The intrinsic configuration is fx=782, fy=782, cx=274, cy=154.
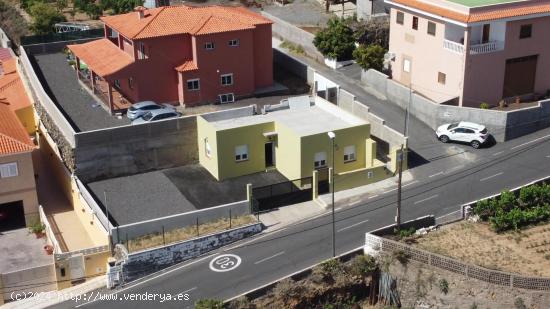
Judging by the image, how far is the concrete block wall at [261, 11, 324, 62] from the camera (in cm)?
7144

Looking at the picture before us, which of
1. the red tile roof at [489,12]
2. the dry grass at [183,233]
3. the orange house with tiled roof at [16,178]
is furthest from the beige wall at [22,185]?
the red tile roof at [489,12]

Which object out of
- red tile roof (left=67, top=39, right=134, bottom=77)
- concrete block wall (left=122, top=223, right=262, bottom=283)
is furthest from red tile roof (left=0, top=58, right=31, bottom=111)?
concrete block wall (left=122, top=223, right=262, bottom=283)

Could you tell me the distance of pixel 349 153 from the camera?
5397 cm

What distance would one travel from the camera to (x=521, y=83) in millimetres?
60625

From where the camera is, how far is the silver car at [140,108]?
186ft

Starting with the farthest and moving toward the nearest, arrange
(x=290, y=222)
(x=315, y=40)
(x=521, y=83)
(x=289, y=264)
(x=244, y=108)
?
1. (x=315, y=40)
2. (x=521, y=83)
3. (x=244, y=108)
4. (x=290, y=222)
5. (x=289, y=264)

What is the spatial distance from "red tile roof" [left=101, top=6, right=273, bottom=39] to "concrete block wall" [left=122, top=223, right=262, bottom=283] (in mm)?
17911

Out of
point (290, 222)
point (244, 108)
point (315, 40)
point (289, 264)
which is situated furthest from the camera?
point (315, 40)

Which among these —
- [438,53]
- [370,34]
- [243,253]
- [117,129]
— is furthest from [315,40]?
[243,253]

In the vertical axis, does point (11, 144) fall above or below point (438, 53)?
below

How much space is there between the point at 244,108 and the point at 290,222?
11.0 metres

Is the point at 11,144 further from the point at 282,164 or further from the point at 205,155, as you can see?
the point at 282,164

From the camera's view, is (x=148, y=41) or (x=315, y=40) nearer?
(x=148, y=41)

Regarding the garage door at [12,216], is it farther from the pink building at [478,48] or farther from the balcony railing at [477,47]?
the balcony railing at [477,47]
